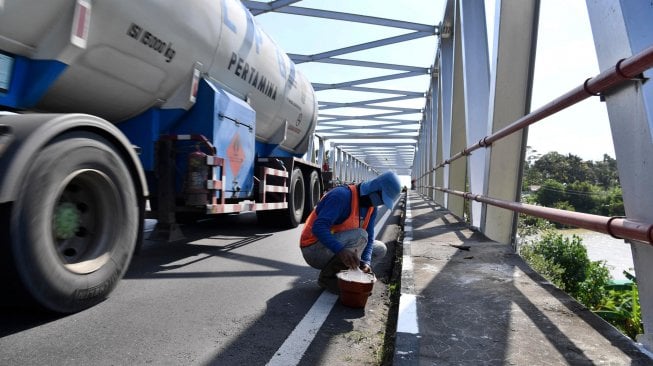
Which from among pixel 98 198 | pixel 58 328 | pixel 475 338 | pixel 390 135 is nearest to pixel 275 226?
pixel 98 198

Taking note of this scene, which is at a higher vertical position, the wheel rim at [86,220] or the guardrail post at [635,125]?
the guardrail post at [635,125]

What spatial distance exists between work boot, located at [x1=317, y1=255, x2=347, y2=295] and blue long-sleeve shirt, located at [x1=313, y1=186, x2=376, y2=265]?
0.75ft

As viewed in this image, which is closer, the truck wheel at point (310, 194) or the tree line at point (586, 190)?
the tree line at point (586, 190)

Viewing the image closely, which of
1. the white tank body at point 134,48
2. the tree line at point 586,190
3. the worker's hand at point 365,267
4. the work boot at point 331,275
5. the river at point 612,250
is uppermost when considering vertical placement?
the white tank body at point 134,48

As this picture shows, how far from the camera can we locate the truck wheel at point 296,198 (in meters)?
8.24

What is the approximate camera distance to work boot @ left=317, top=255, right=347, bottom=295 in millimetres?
3736

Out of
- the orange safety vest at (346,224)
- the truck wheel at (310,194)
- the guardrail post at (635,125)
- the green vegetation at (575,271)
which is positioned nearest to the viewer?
the guardrail post at (635,125)

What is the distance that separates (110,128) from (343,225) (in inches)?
80.2

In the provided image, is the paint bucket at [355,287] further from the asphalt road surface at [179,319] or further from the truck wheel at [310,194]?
the truck wheel at [310,194]

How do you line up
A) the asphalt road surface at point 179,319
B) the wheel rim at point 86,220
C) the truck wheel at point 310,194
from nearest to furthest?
the asphalt road surface at point 179,319
the wheel rim at point 86,220
the truck wheel at point 310,194

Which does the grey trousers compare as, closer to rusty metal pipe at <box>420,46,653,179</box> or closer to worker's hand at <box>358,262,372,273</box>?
worker's hand at <box>358,262,372,273</box>

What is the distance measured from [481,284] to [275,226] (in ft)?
18.1

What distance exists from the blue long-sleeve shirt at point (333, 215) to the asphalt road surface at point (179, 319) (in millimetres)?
493

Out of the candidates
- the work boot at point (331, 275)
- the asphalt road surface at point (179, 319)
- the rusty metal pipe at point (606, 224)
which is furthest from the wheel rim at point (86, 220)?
the rusty metal pipe at point (606, 224)
